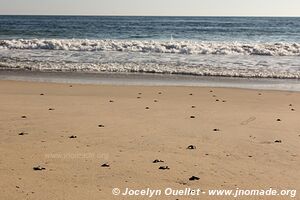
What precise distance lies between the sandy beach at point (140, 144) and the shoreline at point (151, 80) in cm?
251

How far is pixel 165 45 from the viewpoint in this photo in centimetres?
2419

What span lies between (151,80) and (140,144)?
24.7 feet

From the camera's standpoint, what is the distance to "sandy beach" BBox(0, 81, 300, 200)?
14.3 feet

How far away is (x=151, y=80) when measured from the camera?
43.2ft

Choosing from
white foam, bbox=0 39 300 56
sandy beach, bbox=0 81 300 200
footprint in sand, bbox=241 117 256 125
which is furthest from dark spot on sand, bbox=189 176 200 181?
white foam, bbox=0 39 300 56

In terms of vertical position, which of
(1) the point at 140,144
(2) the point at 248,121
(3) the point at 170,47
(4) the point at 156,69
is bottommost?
(3) the point at 170,47

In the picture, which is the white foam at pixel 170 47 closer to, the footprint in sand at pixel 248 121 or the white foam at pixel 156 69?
the white foam at pixel 156 69

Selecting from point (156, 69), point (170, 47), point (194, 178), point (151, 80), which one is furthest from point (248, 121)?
point (170, 47)

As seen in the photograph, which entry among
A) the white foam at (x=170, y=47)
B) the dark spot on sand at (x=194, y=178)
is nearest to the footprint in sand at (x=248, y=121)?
the dark spot on sand at (x=194, y=178)

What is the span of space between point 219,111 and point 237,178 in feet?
12.1

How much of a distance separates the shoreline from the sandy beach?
8.22 ft

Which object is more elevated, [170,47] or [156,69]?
[156,69]

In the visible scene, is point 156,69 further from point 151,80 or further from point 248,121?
point 248,121

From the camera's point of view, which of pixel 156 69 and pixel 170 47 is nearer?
pixel 156 69
